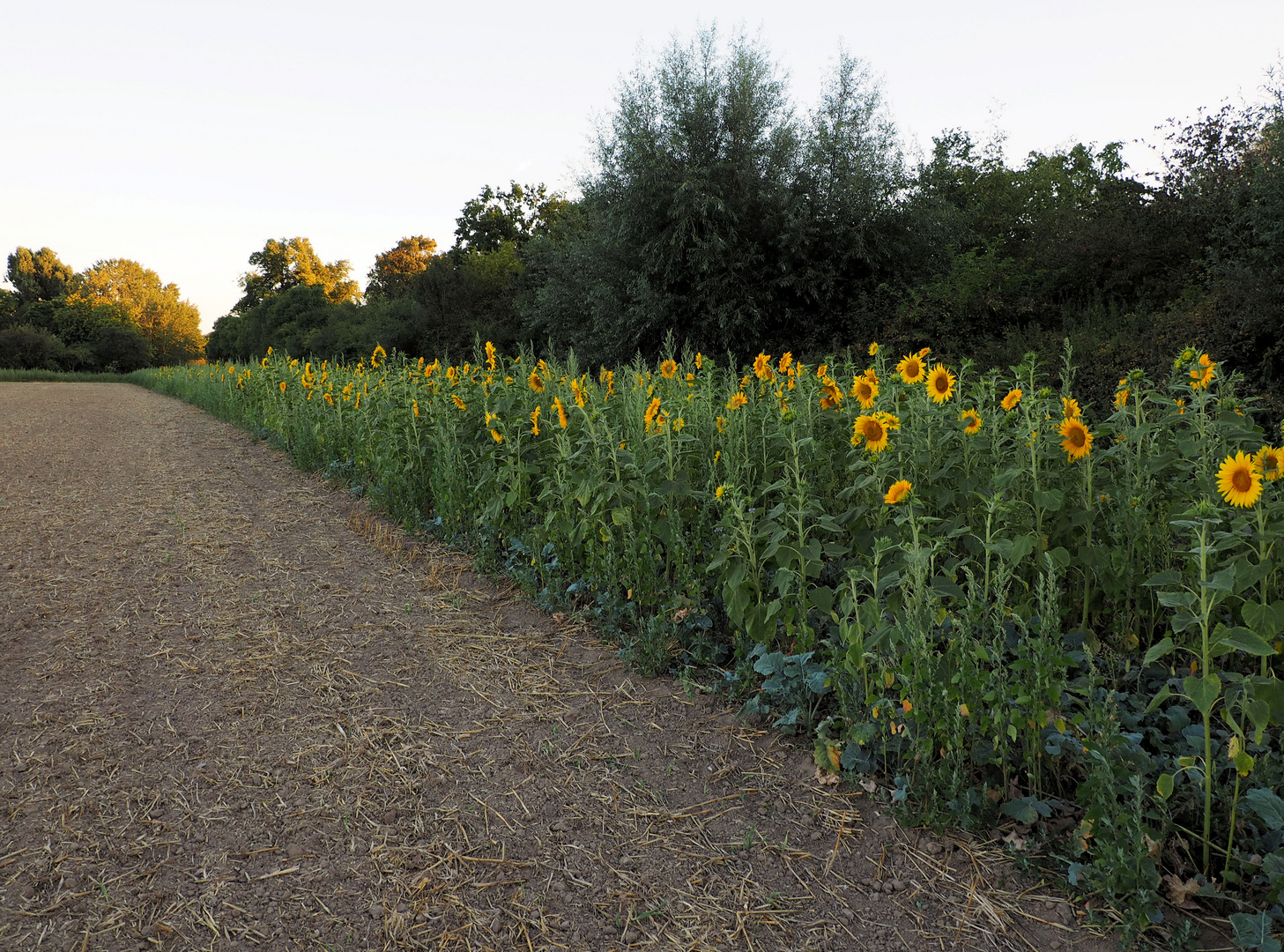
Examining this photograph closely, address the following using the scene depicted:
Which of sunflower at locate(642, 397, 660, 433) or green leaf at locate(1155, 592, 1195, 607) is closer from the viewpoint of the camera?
green leaf at locate(1155, 592, 1195, 607)

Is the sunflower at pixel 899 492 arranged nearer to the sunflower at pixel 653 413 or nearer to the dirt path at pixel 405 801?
the dirt path at pixel 405 801

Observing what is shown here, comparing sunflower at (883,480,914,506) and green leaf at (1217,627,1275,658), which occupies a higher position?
sunflower at (883,480,914,506)

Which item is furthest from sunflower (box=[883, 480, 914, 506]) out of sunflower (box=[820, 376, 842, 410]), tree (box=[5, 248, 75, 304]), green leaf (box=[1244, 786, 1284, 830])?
tree (box=[5, 248, 75, 304])

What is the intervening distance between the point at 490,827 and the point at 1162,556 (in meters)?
2.20

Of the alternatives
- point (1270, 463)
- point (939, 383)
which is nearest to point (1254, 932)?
point (1270, 463)

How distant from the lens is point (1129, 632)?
228 centimetres

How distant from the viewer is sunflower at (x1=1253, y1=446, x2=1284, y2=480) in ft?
5.56

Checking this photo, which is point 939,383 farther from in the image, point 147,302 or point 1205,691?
point 147,302

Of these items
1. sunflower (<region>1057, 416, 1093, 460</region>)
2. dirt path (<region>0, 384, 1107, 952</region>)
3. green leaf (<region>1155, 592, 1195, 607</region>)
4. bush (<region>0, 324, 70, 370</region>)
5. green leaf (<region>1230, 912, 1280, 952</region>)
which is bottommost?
dirt path (<region>0, 384, 1107, 952</region>)

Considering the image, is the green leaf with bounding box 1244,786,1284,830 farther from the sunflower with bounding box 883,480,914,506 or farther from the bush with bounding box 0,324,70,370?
the bush with bounding box 0,324,70,370

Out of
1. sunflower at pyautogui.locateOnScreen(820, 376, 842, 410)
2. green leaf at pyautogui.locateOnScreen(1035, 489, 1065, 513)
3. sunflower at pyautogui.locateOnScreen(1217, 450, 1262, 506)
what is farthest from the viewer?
sunflower at pyautogui.locateOnScreen(820, 376, 842, 410)

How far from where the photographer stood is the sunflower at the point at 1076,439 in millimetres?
2242

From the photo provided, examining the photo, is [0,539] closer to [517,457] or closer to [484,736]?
[517,457]

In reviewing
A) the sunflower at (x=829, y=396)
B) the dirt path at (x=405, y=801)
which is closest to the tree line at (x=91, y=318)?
the dirt path at (x=405, y=801)
